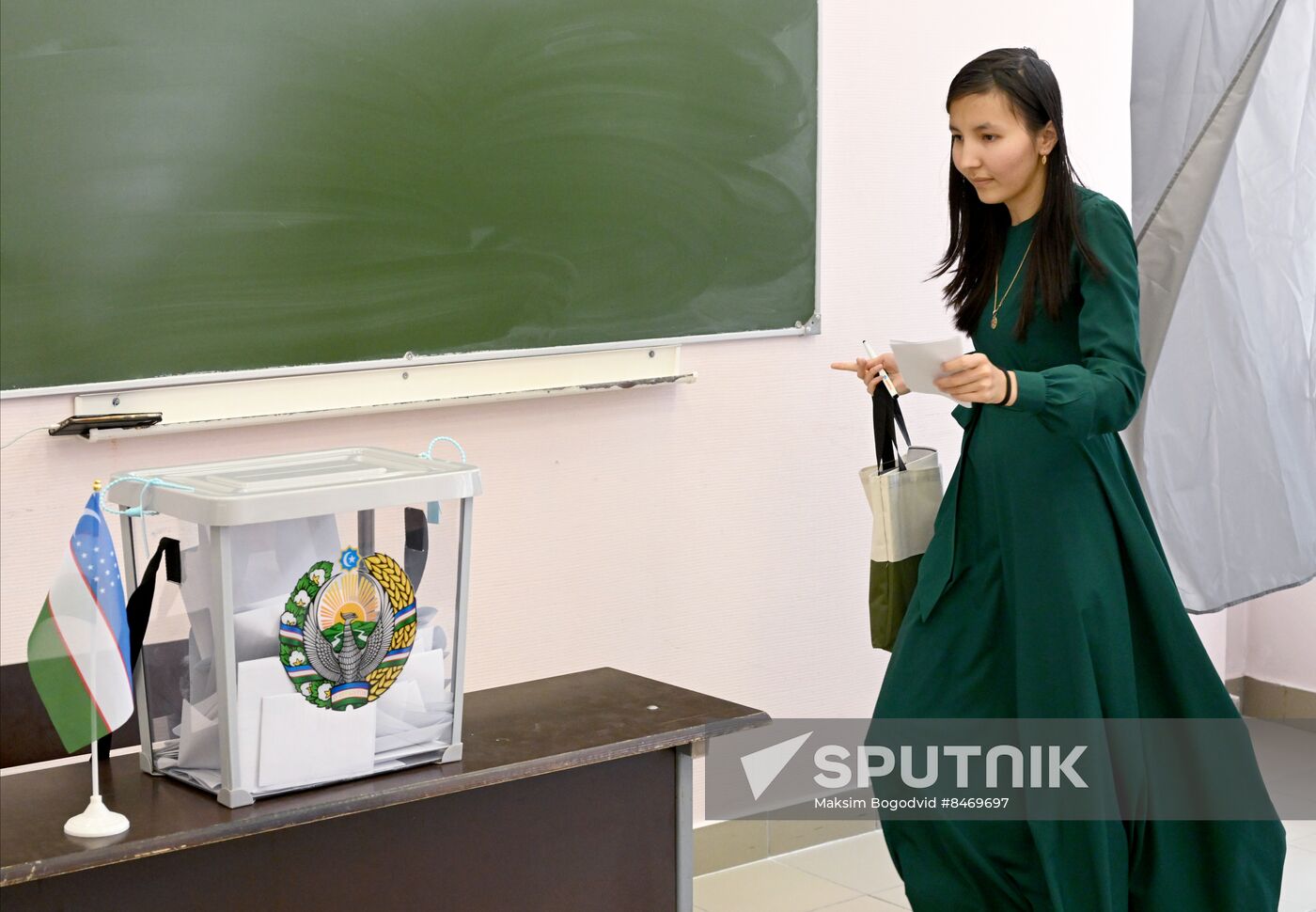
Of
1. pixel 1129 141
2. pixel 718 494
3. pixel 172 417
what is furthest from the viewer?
pixel 1129 141

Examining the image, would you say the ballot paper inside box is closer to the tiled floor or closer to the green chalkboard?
the green chalkboard

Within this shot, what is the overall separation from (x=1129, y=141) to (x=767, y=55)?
3.57 feet

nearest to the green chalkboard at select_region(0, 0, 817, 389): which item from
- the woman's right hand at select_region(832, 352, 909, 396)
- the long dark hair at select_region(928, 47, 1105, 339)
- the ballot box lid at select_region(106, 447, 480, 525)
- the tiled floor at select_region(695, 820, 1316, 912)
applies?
the woman's right hand at select_region(832, 352, 909, 396)

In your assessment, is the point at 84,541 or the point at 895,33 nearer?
the point at 84,541

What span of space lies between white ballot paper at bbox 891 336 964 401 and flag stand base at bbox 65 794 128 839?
122 centimetres

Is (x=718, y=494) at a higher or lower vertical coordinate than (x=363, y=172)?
lower

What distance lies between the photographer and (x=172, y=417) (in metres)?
2.41

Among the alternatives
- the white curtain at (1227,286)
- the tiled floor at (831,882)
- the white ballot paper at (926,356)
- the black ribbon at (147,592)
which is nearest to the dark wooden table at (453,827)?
the black ribbon at (147,592)

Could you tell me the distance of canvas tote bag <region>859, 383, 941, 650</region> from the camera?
2.62 m

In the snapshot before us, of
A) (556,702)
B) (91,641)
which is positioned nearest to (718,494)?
(556,702)

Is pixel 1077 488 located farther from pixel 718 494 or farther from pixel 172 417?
pixel 172 417

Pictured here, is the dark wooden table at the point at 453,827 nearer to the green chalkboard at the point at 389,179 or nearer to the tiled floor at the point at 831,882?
the green chalkboard at the point at 389,179

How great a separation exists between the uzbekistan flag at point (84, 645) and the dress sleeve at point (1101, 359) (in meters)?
1.33

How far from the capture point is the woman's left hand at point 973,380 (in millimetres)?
2197
